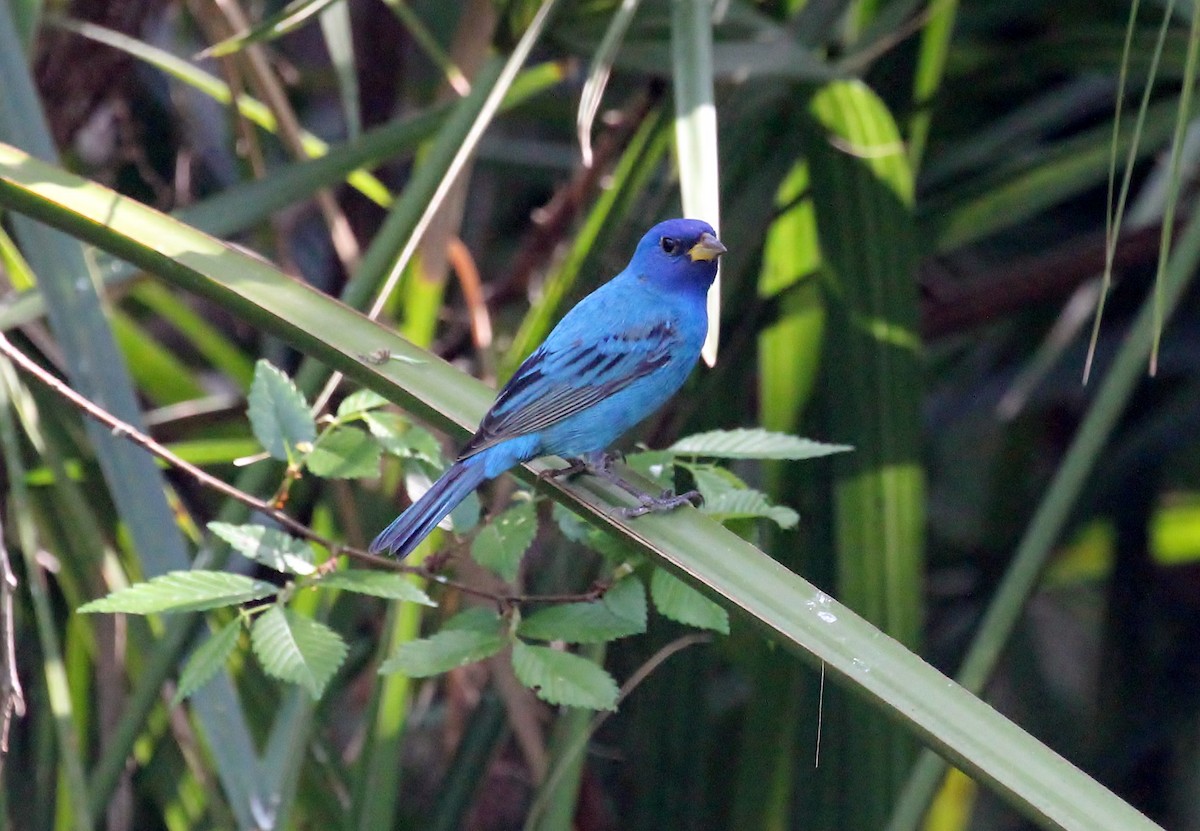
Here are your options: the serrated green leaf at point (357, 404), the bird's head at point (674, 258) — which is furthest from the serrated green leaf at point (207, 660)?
the bird's head at point (674, 258)

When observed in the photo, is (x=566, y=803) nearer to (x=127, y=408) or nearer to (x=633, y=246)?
(x=127, y=408)

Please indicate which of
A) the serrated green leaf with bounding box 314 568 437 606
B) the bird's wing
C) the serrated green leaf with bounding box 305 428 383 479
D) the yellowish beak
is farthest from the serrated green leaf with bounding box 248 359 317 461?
the yellowish beak

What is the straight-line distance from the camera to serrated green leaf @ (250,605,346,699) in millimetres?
1534

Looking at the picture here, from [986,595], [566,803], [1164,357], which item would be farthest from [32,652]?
[1164,357]

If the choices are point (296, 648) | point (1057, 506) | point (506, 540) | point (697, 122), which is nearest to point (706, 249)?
point (697, 122)

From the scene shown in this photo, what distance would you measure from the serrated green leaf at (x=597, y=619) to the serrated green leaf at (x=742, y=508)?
152 mm

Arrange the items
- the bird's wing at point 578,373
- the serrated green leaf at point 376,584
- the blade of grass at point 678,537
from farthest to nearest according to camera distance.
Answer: the bird's wing at point 578,373 → the serrated green leaf at point 376,584 → the blade of grass at point 678,537

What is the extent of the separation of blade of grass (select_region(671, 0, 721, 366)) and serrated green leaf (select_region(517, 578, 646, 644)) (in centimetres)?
32

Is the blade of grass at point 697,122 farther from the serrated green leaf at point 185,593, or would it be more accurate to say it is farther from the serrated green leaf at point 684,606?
the serrated green leaf at point 185,593

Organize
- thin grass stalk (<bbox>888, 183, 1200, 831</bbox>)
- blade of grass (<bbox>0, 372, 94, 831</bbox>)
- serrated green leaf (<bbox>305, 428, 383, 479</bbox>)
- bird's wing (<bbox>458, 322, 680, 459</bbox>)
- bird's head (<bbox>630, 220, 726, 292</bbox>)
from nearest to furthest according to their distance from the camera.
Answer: serrated green leaf (<bbox>305, 428, 383, 479</bbox>), blade of grass (<bbox>0, 372, 94, 831</bbox>), thin grass stalk (<bbox>888, 183, 1200, 831</bbox>), bird's wing (<bbox>458, 322, 680, 459</bbox>), bird's head (<bbox>630, 220, 726, 292</bbox>)

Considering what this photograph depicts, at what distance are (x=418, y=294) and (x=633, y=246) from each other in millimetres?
495

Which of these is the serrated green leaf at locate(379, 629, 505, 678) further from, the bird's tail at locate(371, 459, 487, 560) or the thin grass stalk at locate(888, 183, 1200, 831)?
the thin grass stalk at locate(888, 183, 1200, 831)

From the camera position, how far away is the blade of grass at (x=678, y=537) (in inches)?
45.6

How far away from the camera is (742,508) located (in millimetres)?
1659
